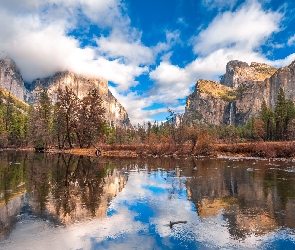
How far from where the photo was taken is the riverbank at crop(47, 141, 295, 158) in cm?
4852

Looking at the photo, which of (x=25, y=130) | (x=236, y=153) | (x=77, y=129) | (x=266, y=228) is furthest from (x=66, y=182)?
(x=25, y=130)

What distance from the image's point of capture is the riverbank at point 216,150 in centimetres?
4852

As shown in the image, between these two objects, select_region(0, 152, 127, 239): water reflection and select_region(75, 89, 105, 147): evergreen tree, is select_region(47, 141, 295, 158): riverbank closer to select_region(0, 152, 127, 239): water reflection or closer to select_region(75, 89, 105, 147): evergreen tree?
select_region(75, 89, 105, 147): evergreen tree

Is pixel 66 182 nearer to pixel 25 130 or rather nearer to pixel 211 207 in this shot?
pixel 211 207

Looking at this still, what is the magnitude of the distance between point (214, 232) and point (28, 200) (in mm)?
10560

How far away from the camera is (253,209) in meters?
13.8

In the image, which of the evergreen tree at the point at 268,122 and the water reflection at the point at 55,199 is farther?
the evergreen tree at the point at 268,122

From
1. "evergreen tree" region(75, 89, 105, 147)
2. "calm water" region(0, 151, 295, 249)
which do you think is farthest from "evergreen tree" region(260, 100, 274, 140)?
"calm water" region(0, 151, 295, 249)

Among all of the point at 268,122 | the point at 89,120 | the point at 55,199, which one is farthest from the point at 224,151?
the point at 268,122

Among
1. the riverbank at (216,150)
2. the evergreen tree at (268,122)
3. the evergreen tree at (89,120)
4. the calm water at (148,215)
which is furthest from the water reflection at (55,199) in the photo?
the evergreen tree at (268,122)

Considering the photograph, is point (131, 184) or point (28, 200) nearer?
point (28, 200)

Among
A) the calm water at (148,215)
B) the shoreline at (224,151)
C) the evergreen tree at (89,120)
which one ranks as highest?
the evergreen tree at (89,120)

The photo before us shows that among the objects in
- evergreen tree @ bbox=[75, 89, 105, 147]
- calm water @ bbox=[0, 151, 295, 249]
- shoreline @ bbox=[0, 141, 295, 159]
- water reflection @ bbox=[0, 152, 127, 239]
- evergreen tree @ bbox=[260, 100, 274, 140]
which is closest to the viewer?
calm water @ bbox=[0, 151, 295, 249]

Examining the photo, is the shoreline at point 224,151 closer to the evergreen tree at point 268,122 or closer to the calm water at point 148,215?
the calm water at point 148,215
